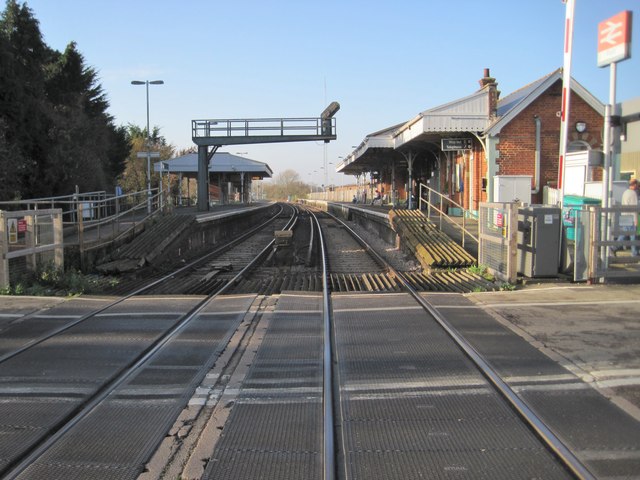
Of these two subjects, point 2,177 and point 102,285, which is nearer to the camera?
point 102,285

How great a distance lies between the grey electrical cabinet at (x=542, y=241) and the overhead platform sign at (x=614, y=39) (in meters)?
2.75

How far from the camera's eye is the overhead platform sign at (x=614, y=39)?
28.6ft

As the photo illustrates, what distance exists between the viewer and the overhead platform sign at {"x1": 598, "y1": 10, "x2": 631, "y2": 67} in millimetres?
8711

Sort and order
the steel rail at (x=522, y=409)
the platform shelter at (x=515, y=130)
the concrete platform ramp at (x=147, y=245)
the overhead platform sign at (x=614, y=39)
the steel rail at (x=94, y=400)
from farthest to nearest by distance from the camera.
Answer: the platform shelter at (x=515, y=130) < the concrete platform ramp at (x=147, y=245) < the overhead platform sign at (x=614, y=39) < the steel rail at (x=94, y=400) < the steel rail at (x=522, y=409)

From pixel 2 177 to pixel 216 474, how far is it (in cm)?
1960

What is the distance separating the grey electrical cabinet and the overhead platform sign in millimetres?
2752

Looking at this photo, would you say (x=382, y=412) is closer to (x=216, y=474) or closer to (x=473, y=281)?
(x=216, y=474)

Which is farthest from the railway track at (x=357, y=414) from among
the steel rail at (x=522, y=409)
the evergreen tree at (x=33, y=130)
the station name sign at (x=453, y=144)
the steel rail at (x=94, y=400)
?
the evergreen tree at (x=33, y=130)

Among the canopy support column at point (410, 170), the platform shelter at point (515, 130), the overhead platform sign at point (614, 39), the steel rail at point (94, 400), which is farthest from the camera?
the canopy support column at point (410, 170)

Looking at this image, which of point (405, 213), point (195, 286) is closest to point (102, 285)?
point (195, 286)

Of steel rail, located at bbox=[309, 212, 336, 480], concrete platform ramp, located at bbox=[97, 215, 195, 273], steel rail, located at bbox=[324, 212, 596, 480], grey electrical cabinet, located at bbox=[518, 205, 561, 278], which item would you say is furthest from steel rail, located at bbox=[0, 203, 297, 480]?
grey electrical cabinet, located at bbox=[518, 205, 561, 278]

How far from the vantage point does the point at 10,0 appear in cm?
2939

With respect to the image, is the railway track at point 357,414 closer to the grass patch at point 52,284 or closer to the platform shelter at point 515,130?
the grass patch at point 52,284

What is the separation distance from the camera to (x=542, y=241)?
32.0 feet
